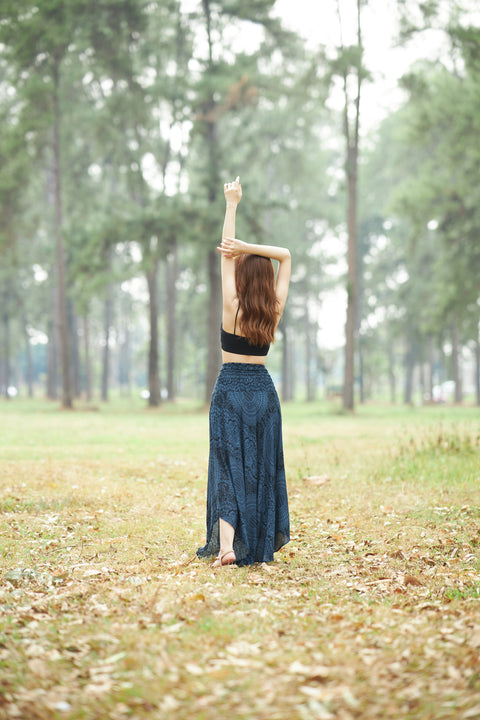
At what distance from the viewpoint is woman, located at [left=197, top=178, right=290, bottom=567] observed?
185 inches

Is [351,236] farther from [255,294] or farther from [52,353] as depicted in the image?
[52,353]

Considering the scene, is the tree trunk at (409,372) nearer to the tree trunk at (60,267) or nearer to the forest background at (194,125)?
the forest background at (194,125)

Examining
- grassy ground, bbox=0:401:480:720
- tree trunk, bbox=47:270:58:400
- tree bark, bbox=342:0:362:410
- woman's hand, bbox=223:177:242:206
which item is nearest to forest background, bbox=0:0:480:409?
tree bark, bbox=342:0:362:410

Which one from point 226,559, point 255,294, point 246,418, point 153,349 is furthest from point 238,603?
point 153,349

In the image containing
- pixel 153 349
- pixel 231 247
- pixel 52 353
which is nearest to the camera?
pixel 231 247

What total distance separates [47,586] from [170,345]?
2527cm

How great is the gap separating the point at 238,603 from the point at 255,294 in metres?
2.14

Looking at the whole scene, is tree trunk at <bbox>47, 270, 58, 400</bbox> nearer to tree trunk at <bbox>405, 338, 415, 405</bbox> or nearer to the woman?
tree trunk at <bbox>405, 338, 415, 405</bbox>

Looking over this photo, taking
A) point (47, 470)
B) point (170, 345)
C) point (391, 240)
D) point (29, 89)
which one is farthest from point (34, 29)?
point (391, 240)

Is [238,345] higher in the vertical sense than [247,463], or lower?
higher

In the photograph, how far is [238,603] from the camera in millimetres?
4012

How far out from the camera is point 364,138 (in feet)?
119

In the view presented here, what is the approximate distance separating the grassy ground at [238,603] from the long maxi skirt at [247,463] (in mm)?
294

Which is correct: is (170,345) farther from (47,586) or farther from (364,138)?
(47,586)
